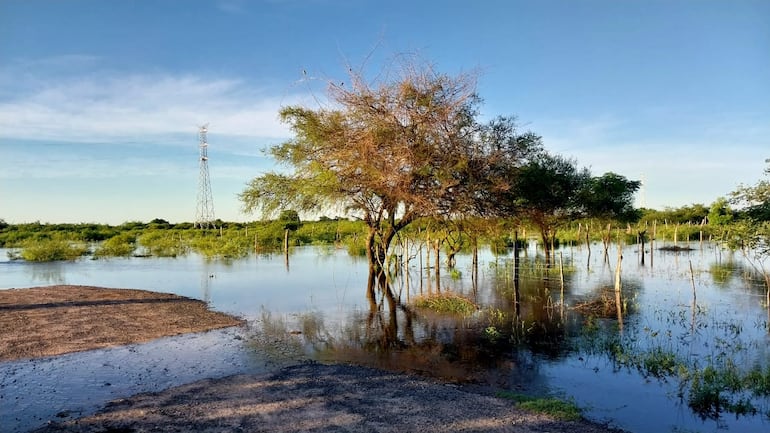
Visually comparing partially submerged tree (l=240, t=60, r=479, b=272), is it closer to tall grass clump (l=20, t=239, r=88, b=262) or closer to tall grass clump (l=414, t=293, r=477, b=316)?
tall grass clump (l=414, t=293, r=477, b=316)

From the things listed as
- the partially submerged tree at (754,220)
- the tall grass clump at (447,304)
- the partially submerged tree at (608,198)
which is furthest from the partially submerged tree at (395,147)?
the partially submerged tree at (608,198)

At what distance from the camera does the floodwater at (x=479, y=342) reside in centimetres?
783

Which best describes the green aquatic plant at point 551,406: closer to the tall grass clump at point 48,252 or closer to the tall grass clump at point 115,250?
the tall grass clump at point 48,252

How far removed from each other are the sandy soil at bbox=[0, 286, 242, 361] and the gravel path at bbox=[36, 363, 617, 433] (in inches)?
180

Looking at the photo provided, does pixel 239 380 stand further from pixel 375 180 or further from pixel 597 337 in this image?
pixel 375 180

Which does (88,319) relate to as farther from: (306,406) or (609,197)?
(609,197)

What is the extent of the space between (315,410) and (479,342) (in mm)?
5476

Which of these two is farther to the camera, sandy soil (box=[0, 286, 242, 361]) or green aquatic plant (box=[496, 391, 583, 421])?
sandy soil (box=[0, 286, 242, 361])

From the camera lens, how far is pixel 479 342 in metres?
11.6

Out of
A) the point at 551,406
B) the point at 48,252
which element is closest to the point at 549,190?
the point at 551,406

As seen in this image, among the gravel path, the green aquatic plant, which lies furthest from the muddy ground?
the green aquatic plant

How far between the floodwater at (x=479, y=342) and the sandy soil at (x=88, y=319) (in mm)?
787

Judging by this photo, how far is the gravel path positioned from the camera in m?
6.50

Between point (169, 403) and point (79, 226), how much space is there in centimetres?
7019
